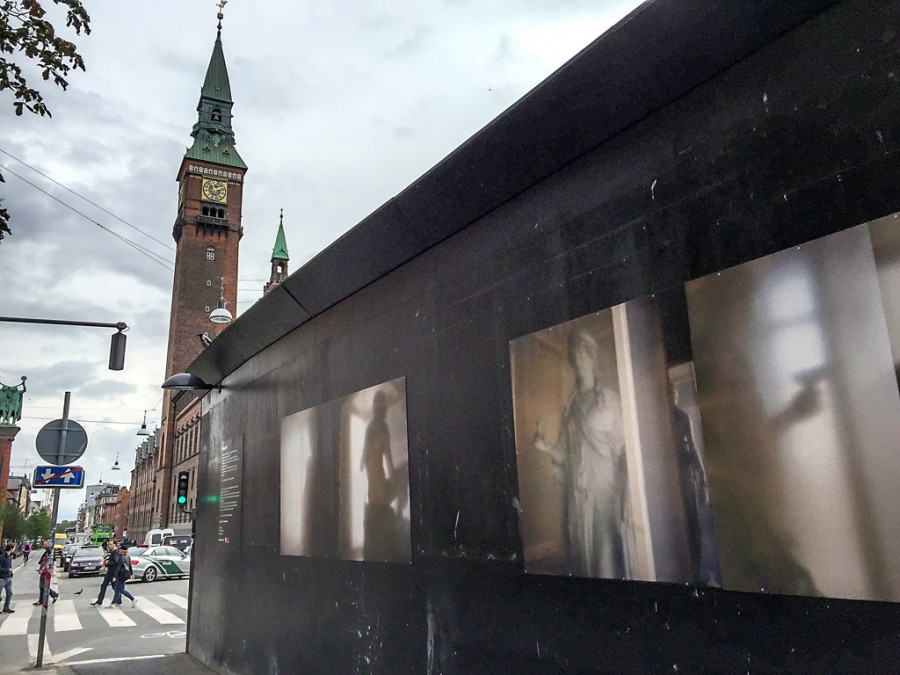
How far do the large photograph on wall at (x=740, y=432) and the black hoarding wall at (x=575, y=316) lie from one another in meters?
0.12

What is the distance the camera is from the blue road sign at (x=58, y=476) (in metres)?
10.8

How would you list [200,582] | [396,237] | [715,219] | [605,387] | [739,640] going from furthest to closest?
[200,582]
[396,237]
[605,387]
[715,219]
[739,640]

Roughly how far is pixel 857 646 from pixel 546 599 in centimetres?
169

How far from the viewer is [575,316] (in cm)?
380

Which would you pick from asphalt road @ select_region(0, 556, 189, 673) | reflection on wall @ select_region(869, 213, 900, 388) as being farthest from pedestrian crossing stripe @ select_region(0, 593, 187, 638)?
reflection on wall @ select_region(869, 213, 900, 388)

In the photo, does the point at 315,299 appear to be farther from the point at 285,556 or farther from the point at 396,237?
the point at 285,556

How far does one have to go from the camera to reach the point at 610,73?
3510mm

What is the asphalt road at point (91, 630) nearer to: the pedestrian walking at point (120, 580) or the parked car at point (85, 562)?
the pedestrian walking at point (120, 580)

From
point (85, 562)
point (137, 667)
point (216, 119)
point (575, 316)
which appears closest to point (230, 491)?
point (137, 667)

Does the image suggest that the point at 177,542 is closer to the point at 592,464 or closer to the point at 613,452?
the point at 592,464

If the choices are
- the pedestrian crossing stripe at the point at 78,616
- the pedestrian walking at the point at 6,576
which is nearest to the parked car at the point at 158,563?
the pedestrian crossing stripe at the point at 78,616

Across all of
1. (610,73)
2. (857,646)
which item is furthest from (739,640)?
(610,73)

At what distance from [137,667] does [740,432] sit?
9.52 metres

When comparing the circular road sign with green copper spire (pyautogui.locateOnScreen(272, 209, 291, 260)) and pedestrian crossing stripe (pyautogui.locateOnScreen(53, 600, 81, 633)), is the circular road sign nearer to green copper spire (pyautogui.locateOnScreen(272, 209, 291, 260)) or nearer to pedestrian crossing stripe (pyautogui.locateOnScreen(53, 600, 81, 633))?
pedestrian crossing stripe (pyautogui.locateOnScreen(53, 600, 81, 633))
